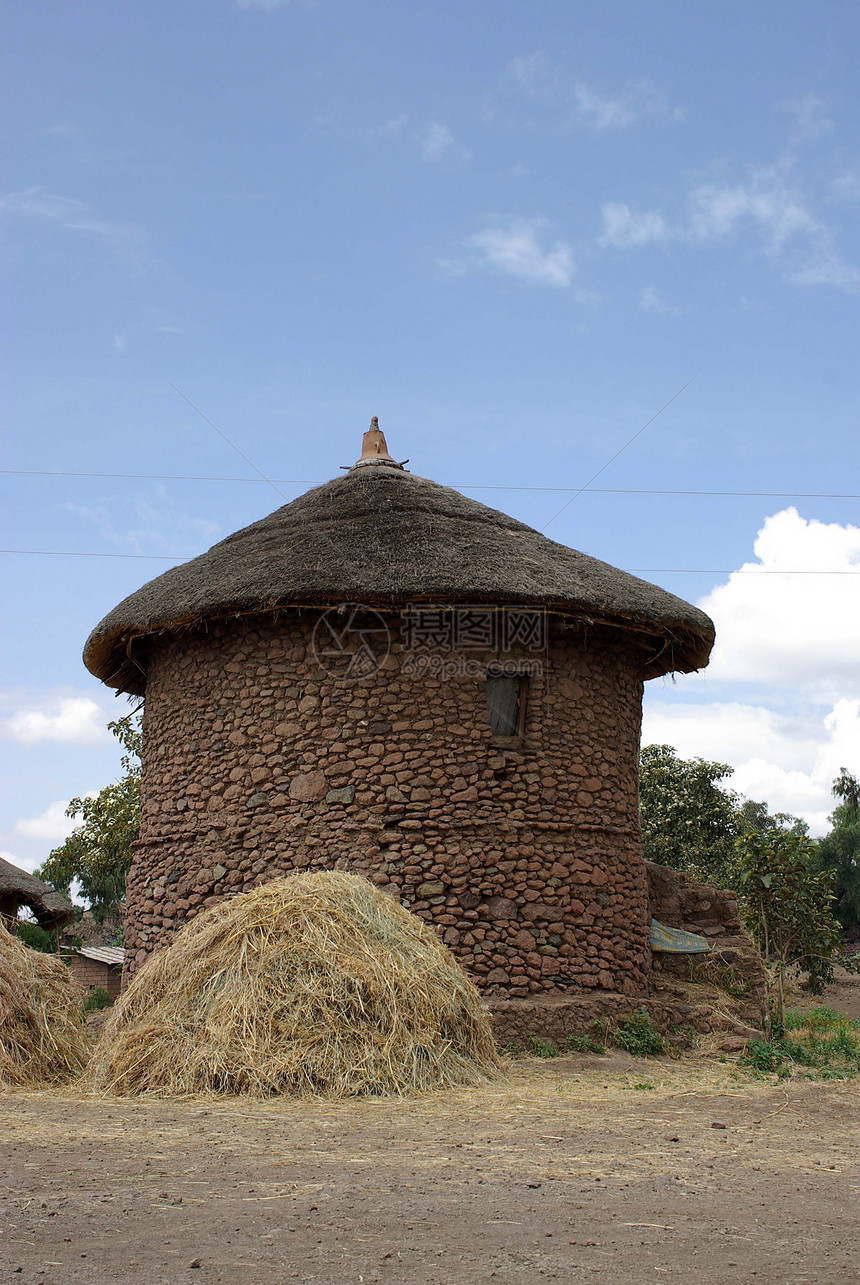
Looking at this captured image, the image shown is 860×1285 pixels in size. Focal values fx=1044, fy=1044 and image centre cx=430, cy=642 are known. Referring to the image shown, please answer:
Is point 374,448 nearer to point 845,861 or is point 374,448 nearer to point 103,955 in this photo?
point 103,955

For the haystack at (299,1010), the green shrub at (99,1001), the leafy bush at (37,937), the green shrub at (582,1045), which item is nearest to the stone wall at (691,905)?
the green shrub at (582,1045)

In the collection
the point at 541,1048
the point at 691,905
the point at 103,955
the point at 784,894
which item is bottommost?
the point at 103,955

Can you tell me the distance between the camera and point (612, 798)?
10.2 meters

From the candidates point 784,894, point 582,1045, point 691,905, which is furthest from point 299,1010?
point 784,894

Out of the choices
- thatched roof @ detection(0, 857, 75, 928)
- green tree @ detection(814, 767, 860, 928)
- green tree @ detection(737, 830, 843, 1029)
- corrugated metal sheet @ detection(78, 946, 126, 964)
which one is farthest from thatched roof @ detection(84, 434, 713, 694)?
green tree @ detection(814, 767, 860, 928)

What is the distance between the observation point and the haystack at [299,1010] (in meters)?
6.69

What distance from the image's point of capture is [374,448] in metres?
13.5

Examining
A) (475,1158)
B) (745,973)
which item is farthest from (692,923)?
(475,1158)

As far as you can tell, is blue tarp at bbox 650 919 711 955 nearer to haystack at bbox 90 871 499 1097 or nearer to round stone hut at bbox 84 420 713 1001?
round stone hut at bbox 84 420 713 1001

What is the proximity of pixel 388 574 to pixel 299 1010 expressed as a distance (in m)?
4.10

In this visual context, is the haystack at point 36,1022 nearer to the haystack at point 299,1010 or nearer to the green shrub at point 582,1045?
the haystack at point 299,1010

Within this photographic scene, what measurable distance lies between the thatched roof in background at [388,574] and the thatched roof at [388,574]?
0.5 inches

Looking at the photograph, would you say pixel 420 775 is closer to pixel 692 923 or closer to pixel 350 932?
pixel 350 932

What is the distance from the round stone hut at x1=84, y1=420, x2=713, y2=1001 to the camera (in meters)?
9.34
